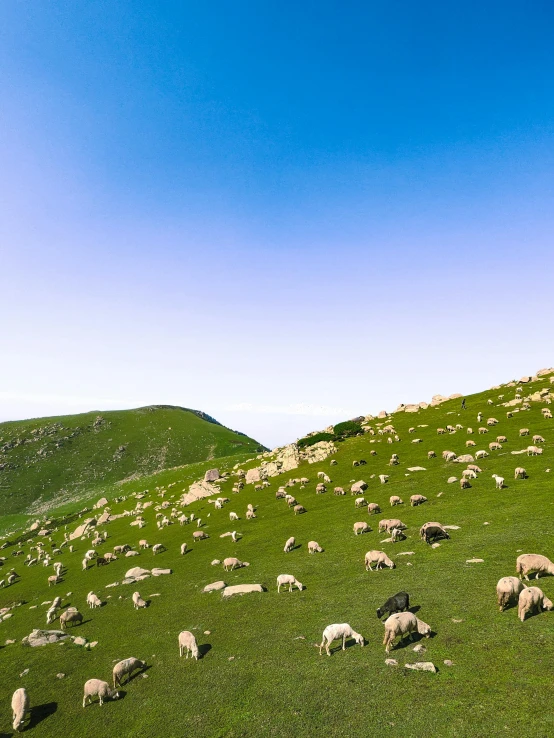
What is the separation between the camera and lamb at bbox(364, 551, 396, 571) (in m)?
21.5

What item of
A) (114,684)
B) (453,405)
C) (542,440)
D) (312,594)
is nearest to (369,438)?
(453,405)

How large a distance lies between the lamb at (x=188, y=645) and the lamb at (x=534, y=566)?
48.3 ft

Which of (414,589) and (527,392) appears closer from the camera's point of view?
(414,589)

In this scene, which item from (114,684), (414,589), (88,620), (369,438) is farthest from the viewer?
(369,438)

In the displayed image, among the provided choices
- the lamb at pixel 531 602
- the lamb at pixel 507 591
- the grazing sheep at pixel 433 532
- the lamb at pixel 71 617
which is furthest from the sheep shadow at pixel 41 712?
the grazing sheep at pixel 433 532

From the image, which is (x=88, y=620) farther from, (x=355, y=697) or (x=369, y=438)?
(x=369, y=438)

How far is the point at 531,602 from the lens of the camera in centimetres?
1398

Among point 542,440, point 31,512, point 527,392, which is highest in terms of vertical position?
point 527,392

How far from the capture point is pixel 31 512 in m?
102

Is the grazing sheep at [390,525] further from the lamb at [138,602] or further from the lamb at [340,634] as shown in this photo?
the lamb at [138,602]

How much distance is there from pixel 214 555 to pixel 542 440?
36.2 meters

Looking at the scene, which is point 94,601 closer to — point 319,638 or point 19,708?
point 19,708

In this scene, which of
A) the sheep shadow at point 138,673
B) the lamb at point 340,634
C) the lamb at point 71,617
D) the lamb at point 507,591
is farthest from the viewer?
the lamb at point 71,617

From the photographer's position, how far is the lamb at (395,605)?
15.9m
